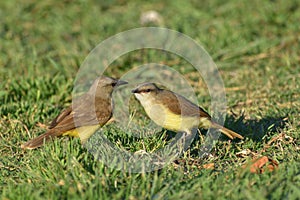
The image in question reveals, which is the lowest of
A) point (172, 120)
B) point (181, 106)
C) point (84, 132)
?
point (84, 132)

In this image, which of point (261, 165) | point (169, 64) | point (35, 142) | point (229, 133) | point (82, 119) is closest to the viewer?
point (261, 165)

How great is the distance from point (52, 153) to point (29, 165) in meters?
0.34

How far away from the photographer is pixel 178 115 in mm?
6902

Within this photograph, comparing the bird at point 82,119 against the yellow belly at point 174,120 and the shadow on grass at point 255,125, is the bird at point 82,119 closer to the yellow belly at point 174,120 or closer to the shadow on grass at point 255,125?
the yellow belly at point 174,120

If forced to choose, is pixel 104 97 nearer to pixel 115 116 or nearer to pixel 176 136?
pixel 115 116

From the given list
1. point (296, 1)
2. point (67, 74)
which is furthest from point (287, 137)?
point (296, 1)

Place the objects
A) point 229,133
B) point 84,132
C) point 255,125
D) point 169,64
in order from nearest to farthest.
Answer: point 229,133, point 84,132, point 255,125, point 169,64

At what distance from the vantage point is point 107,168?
5.62 meters

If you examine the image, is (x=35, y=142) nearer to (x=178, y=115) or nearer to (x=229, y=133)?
(x=178, y=115)

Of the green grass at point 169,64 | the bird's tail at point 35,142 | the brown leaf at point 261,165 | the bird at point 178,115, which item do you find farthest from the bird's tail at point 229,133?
the bird's tail at point 35,142

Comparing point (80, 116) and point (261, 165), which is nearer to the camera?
point (261, 165)

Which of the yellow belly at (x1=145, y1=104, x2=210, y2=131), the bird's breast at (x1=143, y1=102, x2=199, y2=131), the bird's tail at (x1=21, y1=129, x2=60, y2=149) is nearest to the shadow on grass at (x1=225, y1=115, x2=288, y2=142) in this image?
the yellow belly at (x1=145, y1=104, x2=210, y2=131)

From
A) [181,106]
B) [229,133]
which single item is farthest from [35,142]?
[229,133]

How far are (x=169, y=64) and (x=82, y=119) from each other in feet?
12.2
